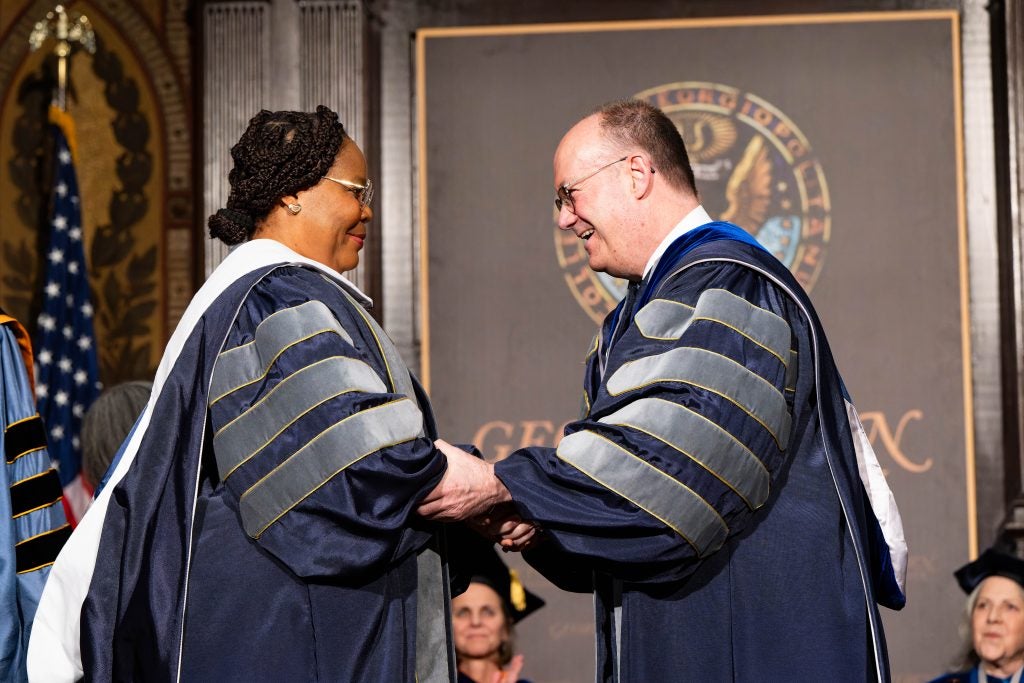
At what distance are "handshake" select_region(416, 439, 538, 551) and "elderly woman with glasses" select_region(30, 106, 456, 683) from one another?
0.04m

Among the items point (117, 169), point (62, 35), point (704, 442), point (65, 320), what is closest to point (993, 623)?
point (704, 442)

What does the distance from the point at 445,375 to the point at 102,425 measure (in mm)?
2263

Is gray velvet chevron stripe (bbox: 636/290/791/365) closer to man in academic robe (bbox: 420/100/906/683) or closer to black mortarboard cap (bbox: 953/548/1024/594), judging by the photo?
man in academic robe (bbox: 420/100/906/683)

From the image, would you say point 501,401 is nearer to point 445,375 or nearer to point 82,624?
point 445,375

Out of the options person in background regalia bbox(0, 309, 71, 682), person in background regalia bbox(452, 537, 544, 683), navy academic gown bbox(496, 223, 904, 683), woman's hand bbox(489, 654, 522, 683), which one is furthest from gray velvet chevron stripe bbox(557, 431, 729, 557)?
woman's hand bbox(489, 654, 522, 683)

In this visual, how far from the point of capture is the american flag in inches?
241

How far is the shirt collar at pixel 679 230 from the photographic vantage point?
3148 millimetres

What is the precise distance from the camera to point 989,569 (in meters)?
5.43

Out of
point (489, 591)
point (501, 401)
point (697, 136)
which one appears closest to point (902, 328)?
point (697, 136)

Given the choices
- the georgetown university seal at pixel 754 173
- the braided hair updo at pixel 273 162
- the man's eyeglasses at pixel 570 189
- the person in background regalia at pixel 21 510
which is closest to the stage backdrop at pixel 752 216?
the georgetown university seal at pixel 754 173

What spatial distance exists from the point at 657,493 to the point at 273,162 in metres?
1.08

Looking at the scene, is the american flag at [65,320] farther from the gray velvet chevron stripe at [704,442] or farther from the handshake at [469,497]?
the gray velvet chevron stripe at [704,442]

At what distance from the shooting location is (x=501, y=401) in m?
6.18

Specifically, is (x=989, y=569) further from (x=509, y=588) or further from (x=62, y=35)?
(x=62, y=35)
